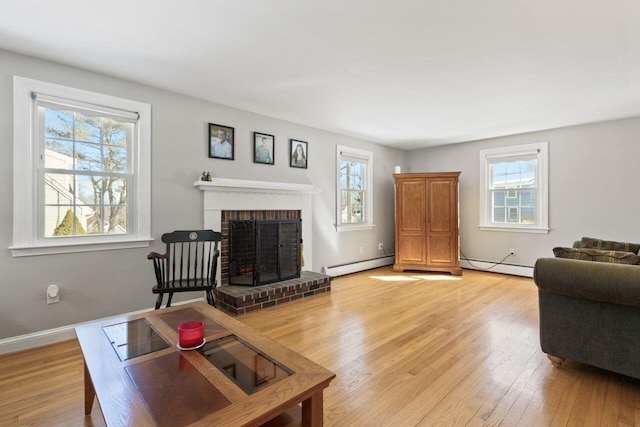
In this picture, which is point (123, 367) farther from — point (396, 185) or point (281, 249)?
point (396, 185)

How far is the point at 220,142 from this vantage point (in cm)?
365

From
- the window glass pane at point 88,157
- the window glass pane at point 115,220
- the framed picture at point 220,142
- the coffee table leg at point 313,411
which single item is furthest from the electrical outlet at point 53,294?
the coffee table leg at point 313,411

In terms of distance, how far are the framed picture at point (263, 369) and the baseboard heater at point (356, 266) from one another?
11.2 ft

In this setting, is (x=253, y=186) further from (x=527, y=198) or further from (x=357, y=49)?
(x=527, y=198)

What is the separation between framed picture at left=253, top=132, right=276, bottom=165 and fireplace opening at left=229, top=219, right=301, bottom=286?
83cm

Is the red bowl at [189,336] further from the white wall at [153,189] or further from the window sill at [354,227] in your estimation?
the window sill at [354,227]

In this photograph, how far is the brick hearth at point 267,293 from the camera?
3.27 meters

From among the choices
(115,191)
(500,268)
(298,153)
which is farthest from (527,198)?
(115,191)

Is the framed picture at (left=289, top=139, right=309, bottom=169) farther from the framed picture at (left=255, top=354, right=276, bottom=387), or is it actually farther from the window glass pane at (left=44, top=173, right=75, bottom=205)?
the framed picture at (left=255, top=354, right=276, bottom=387)

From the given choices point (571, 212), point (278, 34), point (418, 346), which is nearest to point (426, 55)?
point (278, 34)

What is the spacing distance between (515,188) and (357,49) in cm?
406

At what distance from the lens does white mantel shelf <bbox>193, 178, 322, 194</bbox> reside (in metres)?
3.46

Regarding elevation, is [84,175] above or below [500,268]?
above

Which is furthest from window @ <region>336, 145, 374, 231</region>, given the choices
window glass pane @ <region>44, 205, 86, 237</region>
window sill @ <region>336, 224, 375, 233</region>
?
window glass pane @ <region>44, 205, 86, 237</region>
